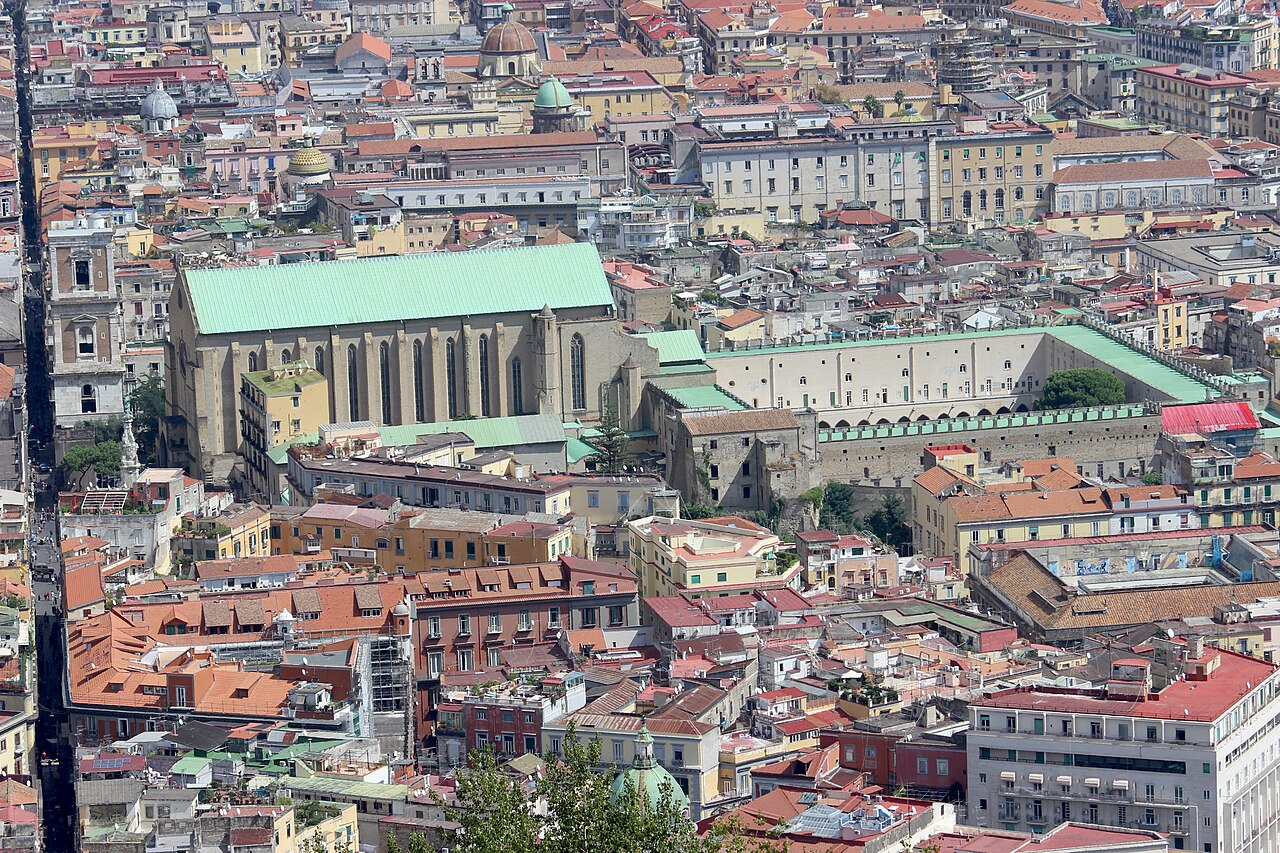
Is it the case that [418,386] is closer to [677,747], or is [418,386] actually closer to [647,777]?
[677,747]

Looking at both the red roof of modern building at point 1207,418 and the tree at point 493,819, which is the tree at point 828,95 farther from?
the tree at point 493,819

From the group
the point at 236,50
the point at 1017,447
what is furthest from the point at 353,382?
the point at 236,50

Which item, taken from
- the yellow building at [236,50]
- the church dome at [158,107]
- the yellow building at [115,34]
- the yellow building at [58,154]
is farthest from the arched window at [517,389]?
the yellow building at [115,34]

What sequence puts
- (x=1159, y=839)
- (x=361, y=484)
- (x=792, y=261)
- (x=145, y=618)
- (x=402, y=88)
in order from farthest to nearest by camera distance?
(x=402, y=88), (x=792, y=261), (x=361, y=484), (x=145, y=618), (x=1159, y=839)

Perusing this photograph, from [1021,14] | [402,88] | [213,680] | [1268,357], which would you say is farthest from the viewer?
[1021,14]

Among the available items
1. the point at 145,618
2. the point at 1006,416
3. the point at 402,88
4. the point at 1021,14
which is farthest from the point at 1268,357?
the point at 1021,14

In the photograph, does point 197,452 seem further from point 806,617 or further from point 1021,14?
point 1021,14

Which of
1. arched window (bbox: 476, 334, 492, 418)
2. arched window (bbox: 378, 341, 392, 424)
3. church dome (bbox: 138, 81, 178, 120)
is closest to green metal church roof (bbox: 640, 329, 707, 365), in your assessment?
arched window (bbox: 476, 334, 492, 418)
